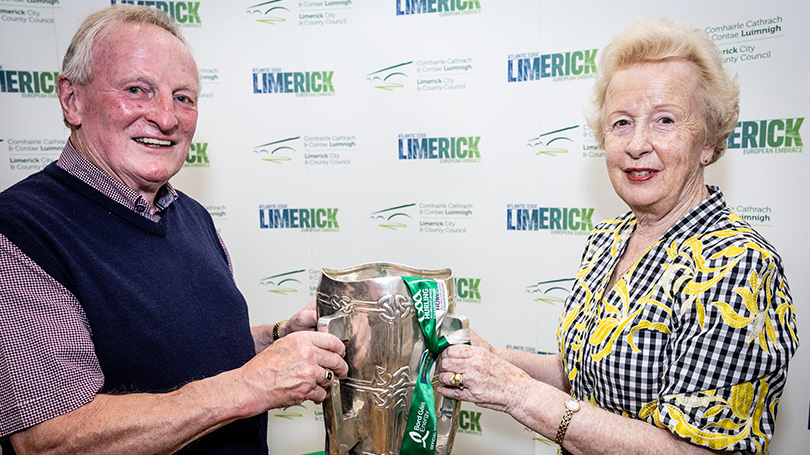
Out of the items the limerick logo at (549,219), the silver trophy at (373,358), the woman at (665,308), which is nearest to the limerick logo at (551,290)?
the limerick logo at (549,219)

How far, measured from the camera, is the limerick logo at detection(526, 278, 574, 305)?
2664 millimetres

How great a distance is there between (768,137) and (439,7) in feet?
5.44

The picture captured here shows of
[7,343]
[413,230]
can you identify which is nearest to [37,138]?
[413,230]

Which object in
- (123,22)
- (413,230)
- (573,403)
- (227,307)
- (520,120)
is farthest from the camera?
(413,230)

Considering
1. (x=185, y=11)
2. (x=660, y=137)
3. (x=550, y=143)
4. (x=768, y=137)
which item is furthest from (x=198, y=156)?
(x=768, y=137)

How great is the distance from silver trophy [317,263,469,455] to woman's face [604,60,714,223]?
24.8 inches

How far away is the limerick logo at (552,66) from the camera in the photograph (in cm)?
249

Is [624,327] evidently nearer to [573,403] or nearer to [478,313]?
[573,403]

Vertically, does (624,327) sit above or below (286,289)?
above

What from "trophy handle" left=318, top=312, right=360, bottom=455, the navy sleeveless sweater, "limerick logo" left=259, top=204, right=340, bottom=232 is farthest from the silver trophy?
"limerick logo" left=259, top=204, right=340, bottom=232

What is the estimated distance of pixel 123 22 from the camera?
1.38m

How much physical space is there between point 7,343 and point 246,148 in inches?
78.6

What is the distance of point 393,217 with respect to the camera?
281 centimetres

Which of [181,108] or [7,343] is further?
[181,108]
